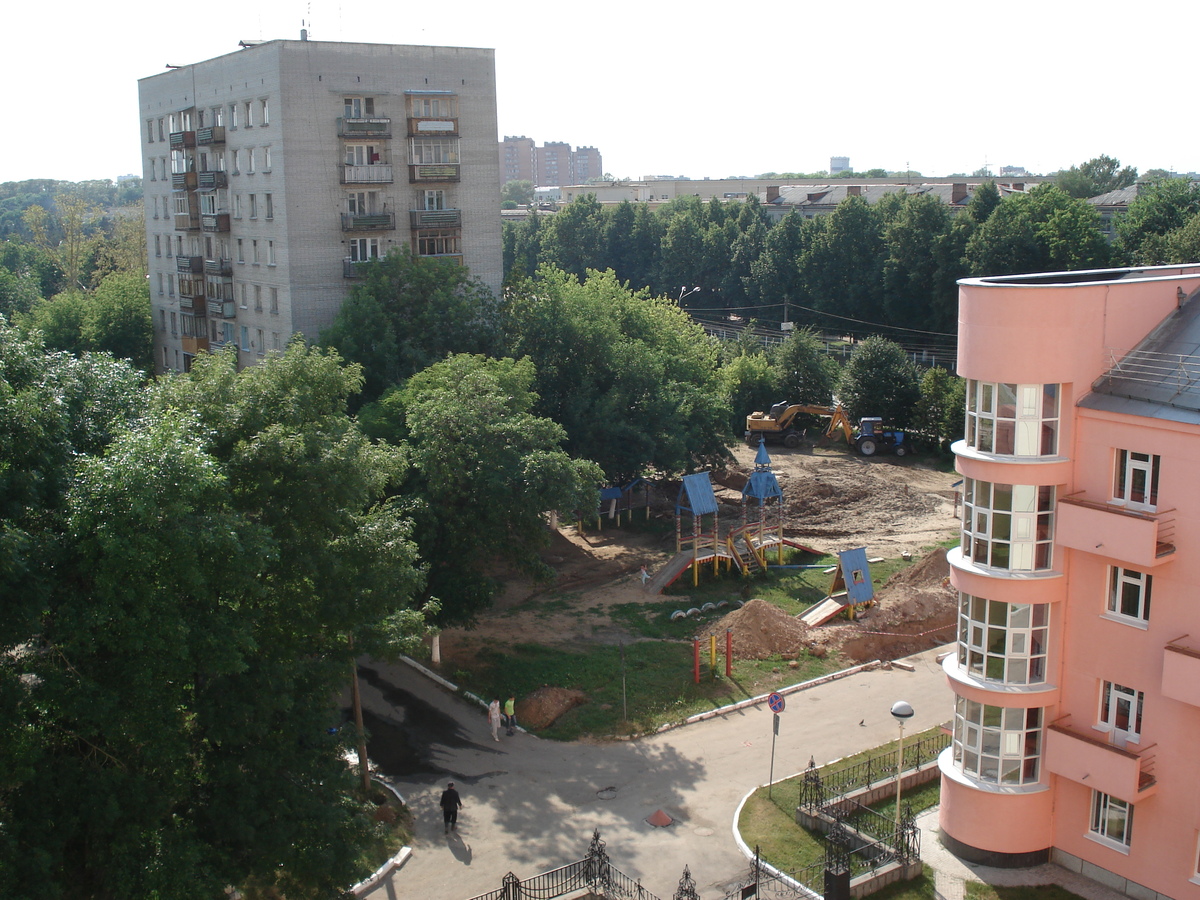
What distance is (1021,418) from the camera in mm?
17875

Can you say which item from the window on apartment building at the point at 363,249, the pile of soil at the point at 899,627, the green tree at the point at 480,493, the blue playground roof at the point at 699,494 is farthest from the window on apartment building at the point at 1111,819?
the window on apartment building at the point at 363,249

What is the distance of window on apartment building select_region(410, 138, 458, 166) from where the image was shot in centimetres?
4341

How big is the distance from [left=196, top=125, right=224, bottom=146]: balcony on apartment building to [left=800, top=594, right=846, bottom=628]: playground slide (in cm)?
3183

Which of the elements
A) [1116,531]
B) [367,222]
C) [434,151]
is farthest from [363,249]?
[1116,531]

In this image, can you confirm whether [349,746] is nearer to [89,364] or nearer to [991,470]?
[89,364]

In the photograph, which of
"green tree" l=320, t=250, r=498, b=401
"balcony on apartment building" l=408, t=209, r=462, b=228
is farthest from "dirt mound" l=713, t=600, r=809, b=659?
"balcony on apartment building" l=408, t=209, r=462, b=228

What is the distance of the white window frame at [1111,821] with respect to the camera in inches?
706

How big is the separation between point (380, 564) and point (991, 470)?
36.2 feet

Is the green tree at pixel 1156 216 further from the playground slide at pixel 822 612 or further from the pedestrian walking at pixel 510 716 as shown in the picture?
the pedestrian walking at pixel 510 716

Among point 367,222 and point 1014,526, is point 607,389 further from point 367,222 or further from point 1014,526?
point 1014,526

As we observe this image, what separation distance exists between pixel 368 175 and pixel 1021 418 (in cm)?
3116

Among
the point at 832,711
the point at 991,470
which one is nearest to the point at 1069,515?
the point at 991,470

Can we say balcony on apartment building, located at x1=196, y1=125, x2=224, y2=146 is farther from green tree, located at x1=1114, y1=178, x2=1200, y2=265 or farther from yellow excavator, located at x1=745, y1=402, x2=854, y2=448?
green tree, located at x1=1114, y1=178, x2=1200, y2=265

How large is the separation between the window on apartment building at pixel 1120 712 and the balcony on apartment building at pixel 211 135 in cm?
4077
